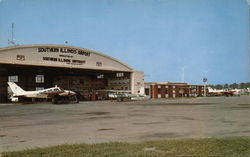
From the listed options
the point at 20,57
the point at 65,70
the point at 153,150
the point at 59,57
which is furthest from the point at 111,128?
the point at 65,70

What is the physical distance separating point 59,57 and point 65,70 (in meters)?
11.0

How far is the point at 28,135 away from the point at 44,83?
60266mm

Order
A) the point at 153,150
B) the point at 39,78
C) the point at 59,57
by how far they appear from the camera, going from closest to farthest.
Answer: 1. the point at 153,150
2. the point at 59,57
3. the point at 39,78

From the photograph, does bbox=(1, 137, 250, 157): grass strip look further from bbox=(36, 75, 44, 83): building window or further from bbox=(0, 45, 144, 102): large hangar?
bbox=(36, 75, 44, 83): building window

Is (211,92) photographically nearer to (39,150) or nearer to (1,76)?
(1,76)

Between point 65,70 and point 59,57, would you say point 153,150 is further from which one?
point 65,70

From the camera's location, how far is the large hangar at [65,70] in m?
42.3

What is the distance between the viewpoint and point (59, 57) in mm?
46438

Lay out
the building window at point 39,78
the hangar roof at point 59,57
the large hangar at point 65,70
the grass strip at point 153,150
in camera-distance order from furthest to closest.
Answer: the building window at point 39,78 → the large hangar at point 65,70 → the hangar roof at point 59,57 → the grass strip at point 153,150

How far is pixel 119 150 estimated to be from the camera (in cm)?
744

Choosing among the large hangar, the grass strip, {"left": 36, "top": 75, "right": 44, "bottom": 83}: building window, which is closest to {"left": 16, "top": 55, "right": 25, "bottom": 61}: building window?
the large hangar

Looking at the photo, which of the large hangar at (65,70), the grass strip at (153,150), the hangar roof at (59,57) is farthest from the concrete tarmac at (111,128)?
the large hangar at (65,70)

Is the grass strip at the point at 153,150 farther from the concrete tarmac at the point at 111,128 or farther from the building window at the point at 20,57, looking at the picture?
the building window at the point at 20,57

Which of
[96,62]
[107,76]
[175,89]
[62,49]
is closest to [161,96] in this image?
[175,89]
